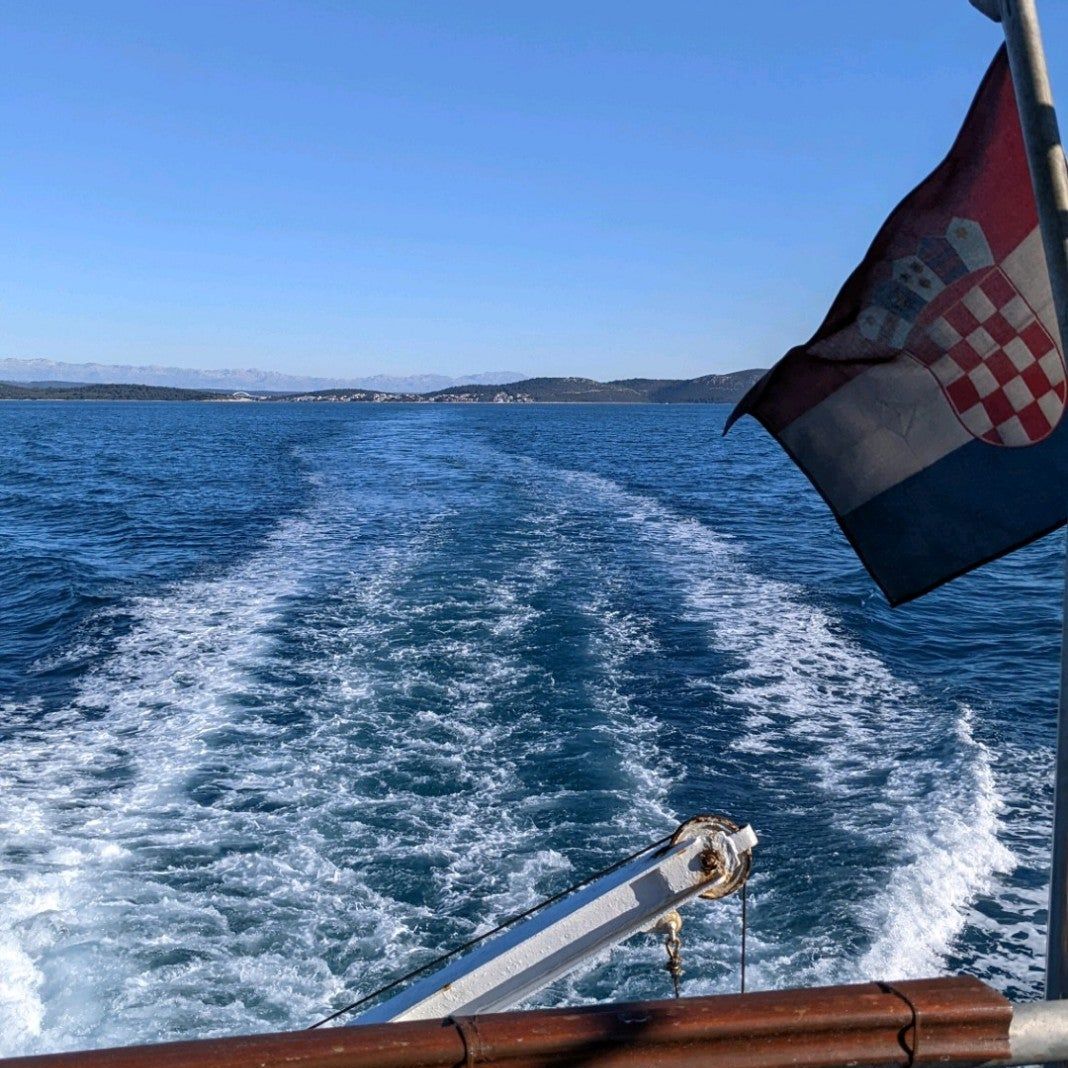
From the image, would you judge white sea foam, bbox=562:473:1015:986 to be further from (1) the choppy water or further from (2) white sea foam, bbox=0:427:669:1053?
(2) white sea foam, bbox=0:427:669:1053

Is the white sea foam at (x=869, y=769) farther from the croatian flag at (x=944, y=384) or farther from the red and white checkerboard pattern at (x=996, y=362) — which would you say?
the red and white checkerboard pattern at (x=996, y=362)

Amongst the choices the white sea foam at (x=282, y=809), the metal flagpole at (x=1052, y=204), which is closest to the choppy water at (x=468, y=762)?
the white sea foam at (x=282, y=809)

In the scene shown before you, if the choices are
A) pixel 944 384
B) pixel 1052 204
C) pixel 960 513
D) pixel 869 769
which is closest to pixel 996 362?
pixel 944 384

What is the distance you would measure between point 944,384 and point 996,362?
22 centimetres

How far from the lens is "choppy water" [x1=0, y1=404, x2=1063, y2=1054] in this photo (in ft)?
25.2

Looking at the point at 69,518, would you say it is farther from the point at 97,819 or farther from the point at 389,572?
the point at 97,819

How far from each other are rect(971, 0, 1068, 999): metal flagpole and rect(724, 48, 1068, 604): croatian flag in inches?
60.3

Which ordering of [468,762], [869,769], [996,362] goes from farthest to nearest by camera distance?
[468,762]
[869,769]
[996,362]

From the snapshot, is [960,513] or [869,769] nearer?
[960,513]

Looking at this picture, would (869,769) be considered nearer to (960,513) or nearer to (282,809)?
(282,809)

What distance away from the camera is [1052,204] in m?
2.55

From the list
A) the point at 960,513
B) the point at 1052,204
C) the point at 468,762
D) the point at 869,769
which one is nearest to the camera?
the point at 1052,204

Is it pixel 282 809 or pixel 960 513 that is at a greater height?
pixel 960 513

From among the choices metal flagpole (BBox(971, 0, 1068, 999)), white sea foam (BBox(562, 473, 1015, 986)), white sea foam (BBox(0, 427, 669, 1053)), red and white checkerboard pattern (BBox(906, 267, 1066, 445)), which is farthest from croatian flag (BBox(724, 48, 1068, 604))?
white sea foam (BBox(0, 427, 669, 1053))
